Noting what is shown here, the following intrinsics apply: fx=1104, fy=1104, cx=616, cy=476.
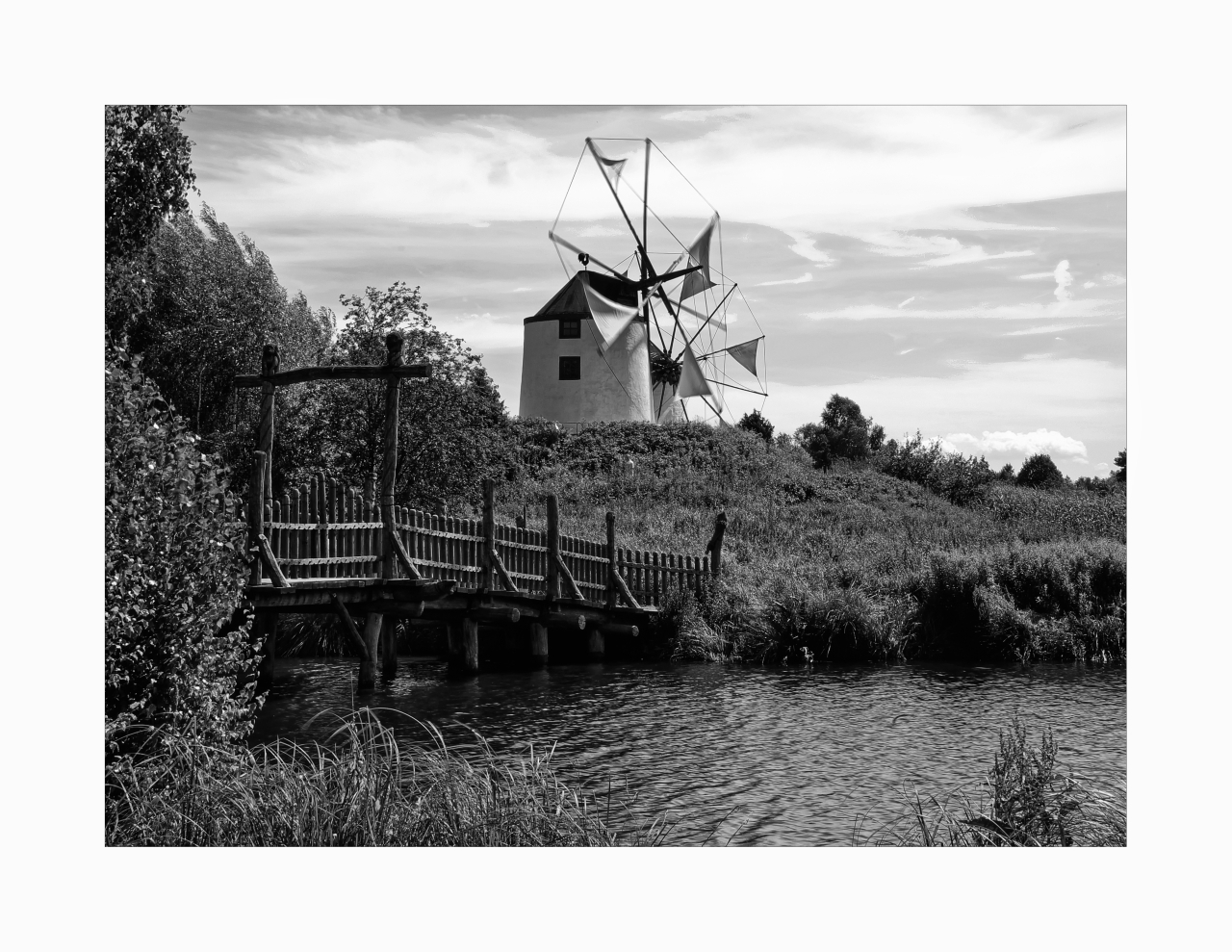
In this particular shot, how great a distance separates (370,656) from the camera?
14375mm

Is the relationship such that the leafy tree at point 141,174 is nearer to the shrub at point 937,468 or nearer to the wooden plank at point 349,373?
the wooden plank at point 349,373

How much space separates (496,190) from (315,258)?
470 cm

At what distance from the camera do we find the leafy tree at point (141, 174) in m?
13.1

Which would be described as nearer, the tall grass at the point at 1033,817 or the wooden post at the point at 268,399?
the tall grass at the point at 1033,817

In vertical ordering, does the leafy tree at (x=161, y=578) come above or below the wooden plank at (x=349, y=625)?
above

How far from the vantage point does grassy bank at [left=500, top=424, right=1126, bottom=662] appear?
16781 millimetres

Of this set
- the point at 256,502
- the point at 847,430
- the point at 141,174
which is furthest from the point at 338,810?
the point at 847,430

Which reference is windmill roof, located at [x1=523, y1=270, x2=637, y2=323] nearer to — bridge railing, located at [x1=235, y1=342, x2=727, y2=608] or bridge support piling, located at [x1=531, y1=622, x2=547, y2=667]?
bridge railing, located at [x1=235, y1=342, x2=727, y2=608]

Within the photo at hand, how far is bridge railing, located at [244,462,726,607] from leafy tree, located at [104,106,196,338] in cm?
343

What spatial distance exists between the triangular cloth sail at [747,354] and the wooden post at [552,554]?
17.1 meters

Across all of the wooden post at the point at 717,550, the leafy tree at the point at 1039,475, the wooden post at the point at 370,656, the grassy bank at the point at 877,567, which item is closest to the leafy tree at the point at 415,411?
the grassy bank at the point at 877,567
